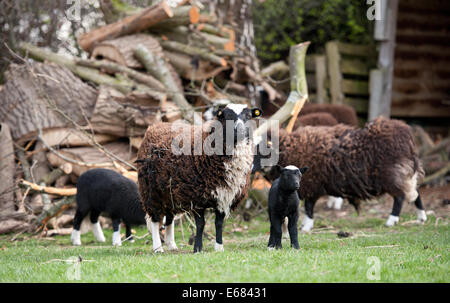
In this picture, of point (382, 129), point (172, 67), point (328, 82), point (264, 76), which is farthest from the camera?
point (328, 82)

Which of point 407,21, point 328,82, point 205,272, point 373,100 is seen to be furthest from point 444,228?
point 407,21

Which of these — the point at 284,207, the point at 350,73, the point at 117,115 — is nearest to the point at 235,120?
the point at 284,207

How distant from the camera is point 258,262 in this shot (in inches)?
217

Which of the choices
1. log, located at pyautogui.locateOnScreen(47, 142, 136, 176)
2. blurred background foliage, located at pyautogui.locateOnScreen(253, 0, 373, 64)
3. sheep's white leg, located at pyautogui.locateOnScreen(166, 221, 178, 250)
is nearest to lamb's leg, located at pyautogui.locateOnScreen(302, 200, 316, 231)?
sheep's white leg, located at pyautogui.locateOnScreen(166, 221, 178, 250)

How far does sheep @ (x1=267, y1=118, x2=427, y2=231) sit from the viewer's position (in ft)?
31.2

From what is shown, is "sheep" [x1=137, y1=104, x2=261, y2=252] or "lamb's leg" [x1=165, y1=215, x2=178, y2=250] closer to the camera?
"sheep" [x1=137, y1=104, x2=261, y2=252]

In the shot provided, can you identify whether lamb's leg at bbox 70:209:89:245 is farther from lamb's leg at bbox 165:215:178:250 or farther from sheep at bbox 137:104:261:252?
sheep at bbox 137:104:261:252

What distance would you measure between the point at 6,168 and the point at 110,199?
2.84 meters

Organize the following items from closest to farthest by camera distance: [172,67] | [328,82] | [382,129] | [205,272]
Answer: [205,272]
[382,129]
[172,67]
[328,82]

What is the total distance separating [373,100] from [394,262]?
11.3 metres

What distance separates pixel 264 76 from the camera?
13664 millimetres

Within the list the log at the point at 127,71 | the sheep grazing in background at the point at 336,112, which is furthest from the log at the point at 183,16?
the sheep grazing in background at the point at 336,112

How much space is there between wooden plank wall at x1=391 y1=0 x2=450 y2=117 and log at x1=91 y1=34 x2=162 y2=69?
883 centimetres

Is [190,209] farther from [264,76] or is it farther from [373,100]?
[373,100]
